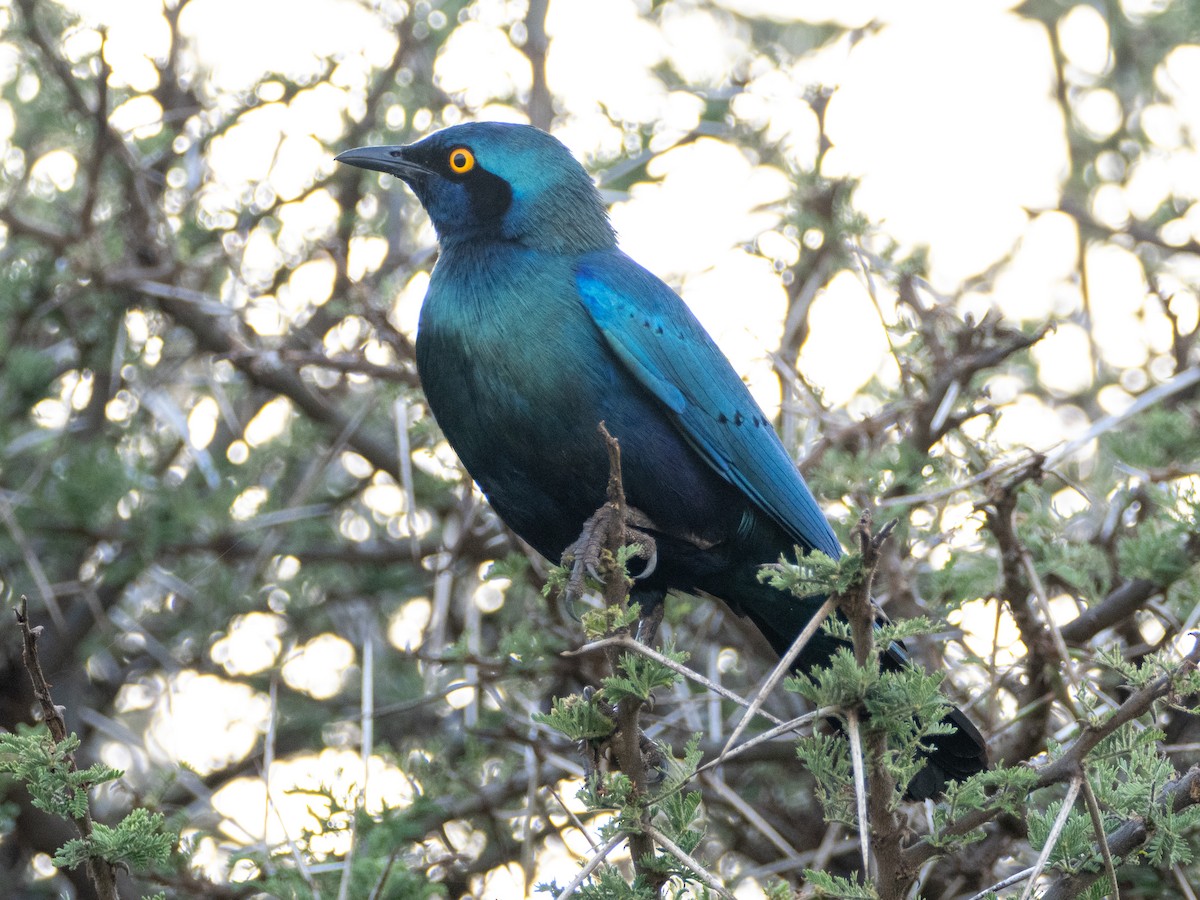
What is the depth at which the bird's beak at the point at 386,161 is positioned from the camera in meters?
4.73

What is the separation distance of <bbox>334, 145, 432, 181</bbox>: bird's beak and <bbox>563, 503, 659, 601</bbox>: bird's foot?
1471mm

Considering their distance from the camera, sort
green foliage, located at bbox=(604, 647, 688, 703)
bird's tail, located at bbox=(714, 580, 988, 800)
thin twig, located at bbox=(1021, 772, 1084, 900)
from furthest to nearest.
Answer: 1. bird's tail, located at bbox=(714, 580, 988, 800)
2. green foliage, located at bbox=(604, 647, 688, 703)
3. thin twig, located at bbox=(1021, 772, 1084, 900)

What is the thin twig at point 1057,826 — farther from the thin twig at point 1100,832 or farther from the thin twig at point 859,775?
the thin twig at point 859,775

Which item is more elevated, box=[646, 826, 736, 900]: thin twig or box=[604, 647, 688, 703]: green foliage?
box=[604, 647, 688, 703]: green foliage

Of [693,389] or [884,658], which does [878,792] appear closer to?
[884,658]

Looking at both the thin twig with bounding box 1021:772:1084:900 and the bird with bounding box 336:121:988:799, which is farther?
the bird with bounding box 336:121:988:799

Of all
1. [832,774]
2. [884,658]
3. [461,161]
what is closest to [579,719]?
[832,774]

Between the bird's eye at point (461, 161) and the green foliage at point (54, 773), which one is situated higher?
the bird's eye at point (461, 161)

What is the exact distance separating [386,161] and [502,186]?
49 centimetres

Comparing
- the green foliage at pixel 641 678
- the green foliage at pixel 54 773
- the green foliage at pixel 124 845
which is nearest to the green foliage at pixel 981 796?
the green foliage at pixel 641 678

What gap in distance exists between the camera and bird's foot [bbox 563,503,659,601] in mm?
3525

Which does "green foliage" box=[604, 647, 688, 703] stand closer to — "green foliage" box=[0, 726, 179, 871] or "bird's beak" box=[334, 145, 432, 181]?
"green foliage" box=[0, 726, 179, 871]

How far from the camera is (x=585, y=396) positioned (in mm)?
3936

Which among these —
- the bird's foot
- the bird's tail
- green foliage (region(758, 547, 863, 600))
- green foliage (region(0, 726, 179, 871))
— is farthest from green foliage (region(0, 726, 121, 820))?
the bird's tail
